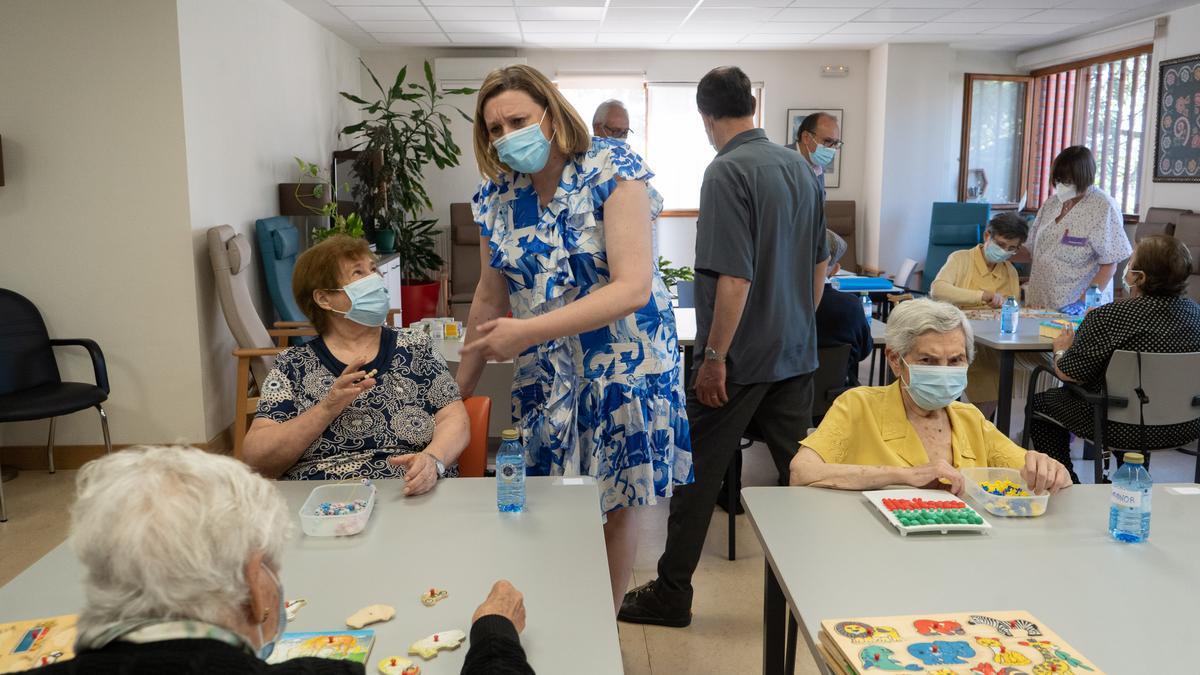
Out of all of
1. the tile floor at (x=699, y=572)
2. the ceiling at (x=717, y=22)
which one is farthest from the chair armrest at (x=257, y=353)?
the ceiling at (x=717, y=22)

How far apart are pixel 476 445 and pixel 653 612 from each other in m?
1.00

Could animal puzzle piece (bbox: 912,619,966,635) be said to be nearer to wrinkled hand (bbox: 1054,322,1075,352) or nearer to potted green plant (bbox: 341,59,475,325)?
wrinkled hand (bbox: 1054,322,1075,352)

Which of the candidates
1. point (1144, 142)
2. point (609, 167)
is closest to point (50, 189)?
point (609, 167)

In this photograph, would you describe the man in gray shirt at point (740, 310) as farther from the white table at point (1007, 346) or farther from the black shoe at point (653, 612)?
the white table at point (1007, 346)

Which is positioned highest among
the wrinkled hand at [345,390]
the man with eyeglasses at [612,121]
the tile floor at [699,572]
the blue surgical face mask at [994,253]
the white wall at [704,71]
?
the white wall at [704,71]

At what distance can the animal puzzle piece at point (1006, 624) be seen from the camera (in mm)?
1350

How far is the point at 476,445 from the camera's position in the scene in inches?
88.5

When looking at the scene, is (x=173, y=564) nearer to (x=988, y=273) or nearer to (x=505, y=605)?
(x=505, y=605)

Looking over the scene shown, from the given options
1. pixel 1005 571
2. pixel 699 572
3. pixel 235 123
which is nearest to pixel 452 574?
pixel 1005 571

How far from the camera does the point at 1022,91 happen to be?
902 centimetres

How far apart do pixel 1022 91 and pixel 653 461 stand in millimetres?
8516

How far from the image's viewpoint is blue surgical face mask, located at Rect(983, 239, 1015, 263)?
463 centimetres

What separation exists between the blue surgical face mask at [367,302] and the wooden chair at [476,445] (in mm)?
314

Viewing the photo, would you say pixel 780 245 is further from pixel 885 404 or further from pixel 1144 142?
pixel 1144 142
